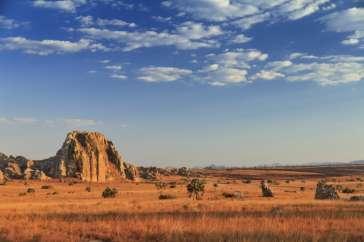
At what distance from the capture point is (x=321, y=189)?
4750 centimetres

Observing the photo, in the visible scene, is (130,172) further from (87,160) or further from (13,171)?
(13,171)

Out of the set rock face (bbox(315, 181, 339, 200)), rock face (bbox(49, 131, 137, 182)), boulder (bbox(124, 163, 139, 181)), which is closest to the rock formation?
rock face (bbox(49, 131, 137, 182))

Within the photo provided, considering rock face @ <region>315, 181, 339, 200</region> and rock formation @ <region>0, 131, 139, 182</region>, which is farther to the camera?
rock formation @ <region>0, 131, 139, 182</region>

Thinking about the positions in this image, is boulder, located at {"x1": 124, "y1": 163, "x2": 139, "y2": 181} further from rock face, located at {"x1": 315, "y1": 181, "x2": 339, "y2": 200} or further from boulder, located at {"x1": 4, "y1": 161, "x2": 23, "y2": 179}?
rock face, located at {"x1": 315, "y1": 181, "x2": 339, "y2": 200}

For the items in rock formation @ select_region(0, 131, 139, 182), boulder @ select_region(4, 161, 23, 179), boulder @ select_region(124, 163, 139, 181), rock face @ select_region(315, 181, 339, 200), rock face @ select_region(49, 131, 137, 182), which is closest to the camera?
rock face @ select_region(315, 181, 339, 200)

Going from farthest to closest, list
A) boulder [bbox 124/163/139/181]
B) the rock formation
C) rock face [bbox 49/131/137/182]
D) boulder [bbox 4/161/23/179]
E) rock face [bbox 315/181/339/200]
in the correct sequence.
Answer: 1. boulder [bbox 124/163/139/181]
2. rock face [bbox 49/131/137/182]
3. the rock formation
4. boulder [bbox 4/161/23/179]
5. rock face [bbox 315/181/339/200]

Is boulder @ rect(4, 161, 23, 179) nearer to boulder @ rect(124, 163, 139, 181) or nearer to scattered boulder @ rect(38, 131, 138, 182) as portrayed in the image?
scattered boulder @ rect(38, 131, 138, 182)

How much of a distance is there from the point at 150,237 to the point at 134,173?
91883 mm

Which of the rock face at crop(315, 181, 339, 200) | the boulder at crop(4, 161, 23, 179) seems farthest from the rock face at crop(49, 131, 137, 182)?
the rock face at crop(315, 181, 339, 200)

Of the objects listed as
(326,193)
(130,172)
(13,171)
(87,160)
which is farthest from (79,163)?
(326,193)

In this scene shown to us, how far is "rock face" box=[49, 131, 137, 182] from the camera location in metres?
94.8

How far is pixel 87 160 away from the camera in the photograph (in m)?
95.9

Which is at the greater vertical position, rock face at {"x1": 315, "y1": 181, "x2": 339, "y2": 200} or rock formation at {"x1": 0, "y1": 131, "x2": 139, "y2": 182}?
rock formation at {"x1": 0, "y1": 131, "x2": 139, "y2": 182}

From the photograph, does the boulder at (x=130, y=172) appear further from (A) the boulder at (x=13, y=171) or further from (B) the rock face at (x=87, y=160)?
(A) the boulder at (x=13, y=171)
